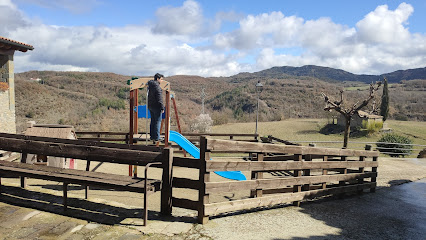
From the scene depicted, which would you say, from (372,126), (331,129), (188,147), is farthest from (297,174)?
(331,129)

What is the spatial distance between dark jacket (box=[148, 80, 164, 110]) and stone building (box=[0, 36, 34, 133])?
875 cm

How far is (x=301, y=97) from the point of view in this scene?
275 ft

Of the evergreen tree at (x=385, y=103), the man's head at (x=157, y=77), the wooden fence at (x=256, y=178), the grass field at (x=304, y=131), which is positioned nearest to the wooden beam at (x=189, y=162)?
the wooden fence at (x=256, y=178)

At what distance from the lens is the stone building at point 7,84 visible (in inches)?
524

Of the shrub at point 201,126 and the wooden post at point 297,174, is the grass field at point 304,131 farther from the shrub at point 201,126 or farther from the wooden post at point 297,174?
the wooden post at point 297,174

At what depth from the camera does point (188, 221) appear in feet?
15.0

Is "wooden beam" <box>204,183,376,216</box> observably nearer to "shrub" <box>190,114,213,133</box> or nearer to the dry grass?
"shrub" <box>190,114,213,133</box>

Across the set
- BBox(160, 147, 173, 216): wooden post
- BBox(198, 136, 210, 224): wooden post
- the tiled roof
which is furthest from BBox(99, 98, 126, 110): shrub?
BBox(198, 136, 210, 224): wooden post

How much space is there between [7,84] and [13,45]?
1.72m

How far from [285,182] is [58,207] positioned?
3.81 m

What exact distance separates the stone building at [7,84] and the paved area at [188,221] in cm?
910

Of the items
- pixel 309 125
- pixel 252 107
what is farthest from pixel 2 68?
pixel 252 107

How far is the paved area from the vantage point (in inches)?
160

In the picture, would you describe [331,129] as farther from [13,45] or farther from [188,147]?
[13,45]
